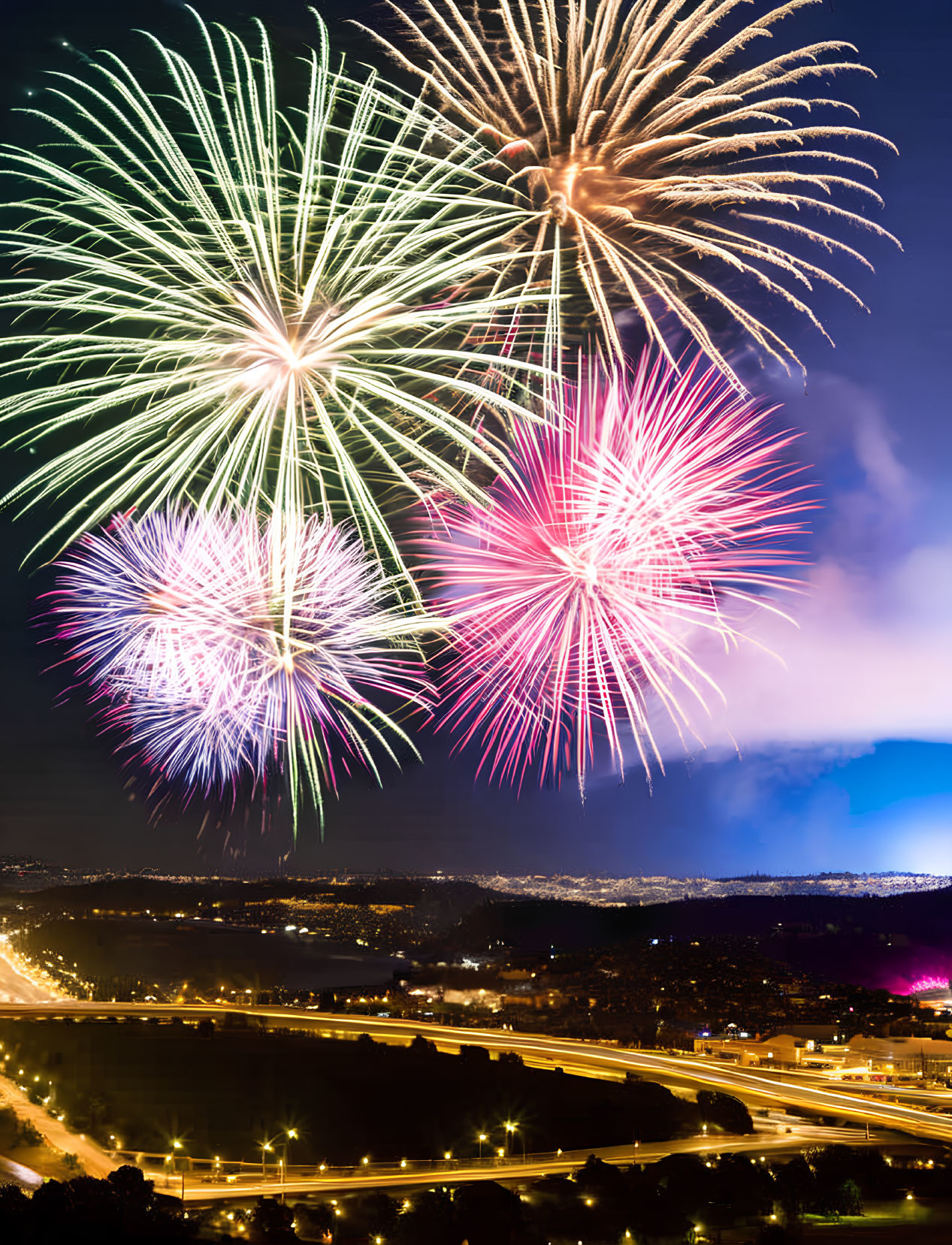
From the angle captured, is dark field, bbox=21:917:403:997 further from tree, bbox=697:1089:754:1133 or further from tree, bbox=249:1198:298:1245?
tree, bbox=249:1198:298:1245

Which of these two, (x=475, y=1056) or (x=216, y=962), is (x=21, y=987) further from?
(x=216, y=962)

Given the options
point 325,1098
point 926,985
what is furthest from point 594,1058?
point 926,985

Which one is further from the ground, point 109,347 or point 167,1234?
point 109,347

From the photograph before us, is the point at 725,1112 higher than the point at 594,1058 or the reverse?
higher

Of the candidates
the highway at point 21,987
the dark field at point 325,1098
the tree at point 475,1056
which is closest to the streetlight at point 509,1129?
the dark field at point 325,1098

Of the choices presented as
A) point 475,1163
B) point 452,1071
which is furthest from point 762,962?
point 475,1163

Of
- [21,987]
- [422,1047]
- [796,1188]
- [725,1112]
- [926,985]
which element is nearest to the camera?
[796,1188]

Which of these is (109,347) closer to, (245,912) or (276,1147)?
(276,1147)
